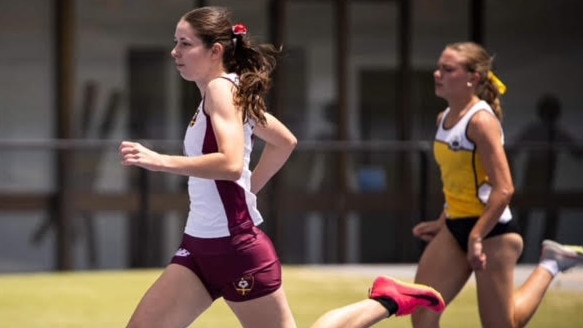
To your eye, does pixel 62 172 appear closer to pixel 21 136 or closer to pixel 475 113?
pixel 21 136

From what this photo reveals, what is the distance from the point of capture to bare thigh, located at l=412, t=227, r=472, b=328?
7.21 meters

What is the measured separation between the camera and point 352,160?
16453 millimetres

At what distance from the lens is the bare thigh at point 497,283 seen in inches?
281

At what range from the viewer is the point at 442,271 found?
723 centimetres

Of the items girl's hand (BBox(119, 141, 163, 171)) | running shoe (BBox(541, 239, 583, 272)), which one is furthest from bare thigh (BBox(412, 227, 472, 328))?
girl's hand (BBox(119, 141, 163, 171))

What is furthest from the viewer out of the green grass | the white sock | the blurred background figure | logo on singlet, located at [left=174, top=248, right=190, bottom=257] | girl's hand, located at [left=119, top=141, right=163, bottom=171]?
the blurred background figure

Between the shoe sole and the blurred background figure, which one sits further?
the blurred background figure

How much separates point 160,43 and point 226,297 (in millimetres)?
12063

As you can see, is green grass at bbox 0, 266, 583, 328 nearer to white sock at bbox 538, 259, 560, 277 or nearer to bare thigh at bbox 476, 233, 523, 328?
white sock at bbox 538, 259, 560, 277

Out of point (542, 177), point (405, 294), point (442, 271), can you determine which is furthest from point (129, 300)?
point (405, 294)

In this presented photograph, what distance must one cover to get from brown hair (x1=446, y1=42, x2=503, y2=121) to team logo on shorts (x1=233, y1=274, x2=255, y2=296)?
2.27m

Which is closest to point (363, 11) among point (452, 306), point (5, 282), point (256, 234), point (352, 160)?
point (352, 160)

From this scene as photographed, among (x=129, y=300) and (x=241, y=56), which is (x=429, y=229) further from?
(x=129, y=300)

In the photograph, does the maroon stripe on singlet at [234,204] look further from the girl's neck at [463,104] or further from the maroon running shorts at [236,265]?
the girl's neck at [463,104]
